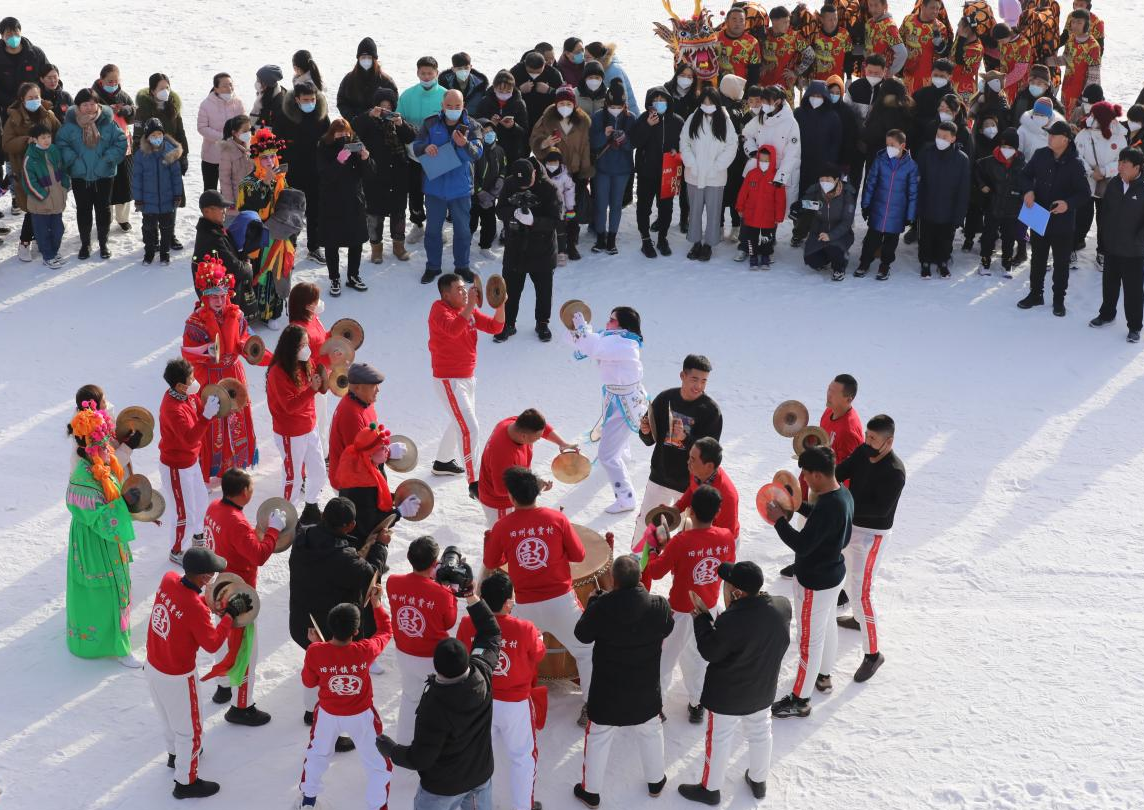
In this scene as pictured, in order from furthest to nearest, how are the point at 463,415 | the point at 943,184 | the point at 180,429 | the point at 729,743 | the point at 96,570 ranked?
the point at 943,184 < the point at 463,415 < the point at 180,429 < the point at 96,570 < the point at 729,743

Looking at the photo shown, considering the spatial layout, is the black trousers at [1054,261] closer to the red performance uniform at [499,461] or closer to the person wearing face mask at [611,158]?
the person wearing face mask at [611,158]

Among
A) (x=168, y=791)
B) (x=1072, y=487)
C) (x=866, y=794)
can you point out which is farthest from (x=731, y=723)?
(x=1072, y=487)

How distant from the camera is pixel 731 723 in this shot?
7367 millimetres

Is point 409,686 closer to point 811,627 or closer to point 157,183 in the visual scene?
point 811,627

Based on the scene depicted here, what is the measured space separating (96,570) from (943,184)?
9.60 meters

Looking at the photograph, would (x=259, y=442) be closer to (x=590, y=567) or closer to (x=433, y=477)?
(x=433, y=477)

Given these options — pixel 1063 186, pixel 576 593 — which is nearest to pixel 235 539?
pixel 576 593

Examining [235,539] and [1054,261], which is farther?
[1054,261]

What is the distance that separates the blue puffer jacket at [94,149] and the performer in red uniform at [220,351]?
14.0ft

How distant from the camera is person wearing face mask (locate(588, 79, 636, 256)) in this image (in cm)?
1467

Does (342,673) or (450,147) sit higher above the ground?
(450,147)

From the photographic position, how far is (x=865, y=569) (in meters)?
8.56

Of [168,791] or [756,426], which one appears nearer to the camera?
[168,791]

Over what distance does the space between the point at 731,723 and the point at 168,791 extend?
312 centimetres
